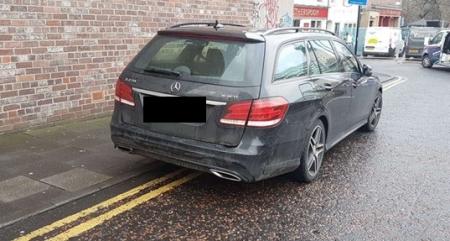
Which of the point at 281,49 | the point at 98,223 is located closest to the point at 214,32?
the point at 281,49

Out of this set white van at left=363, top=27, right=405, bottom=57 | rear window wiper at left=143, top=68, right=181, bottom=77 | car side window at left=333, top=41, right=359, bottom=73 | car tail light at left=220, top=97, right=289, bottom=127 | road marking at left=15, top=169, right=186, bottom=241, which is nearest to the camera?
road marking at left=15, top=169, right=186, bottom=241

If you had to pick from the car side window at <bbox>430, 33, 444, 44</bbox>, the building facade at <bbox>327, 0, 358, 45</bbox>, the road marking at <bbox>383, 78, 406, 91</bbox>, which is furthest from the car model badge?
the building facade at <bbox>327, 0, 358, 45</bbox>

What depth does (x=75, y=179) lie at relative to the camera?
4801mm

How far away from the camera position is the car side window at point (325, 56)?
541 centimetres

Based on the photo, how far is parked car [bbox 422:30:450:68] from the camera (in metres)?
19.4

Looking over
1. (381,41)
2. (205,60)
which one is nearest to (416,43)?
(381,41)

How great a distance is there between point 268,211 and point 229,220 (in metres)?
0.42

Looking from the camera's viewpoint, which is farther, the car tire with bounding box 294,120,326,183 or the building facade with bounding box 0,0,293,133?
the building facade with bounding box 0,0,293,133

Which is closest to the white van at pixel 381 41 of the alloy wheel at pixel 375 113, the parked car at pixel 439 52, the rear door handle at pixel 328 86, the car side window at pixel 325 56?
the parked car at pixel 439 52

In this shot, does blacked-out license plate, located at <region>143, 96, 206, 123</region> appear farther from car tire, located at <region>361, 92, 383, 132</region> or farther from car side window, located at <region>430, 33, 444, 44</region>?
car side window, located at <region>430, 33, 444, 44</region>

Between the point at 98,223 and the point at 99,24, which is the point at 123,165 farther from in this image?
the point at 99,24

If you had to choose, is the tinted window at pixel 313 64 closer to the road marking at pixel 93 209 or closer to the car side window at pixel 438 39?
the road marking at pixel 93 209

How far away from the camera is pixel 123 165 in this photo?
Result: 5.29m

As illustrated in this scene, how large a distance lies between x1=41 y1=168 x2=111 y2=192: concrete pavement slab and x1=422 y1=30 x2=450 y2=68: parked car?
58.4 feet
